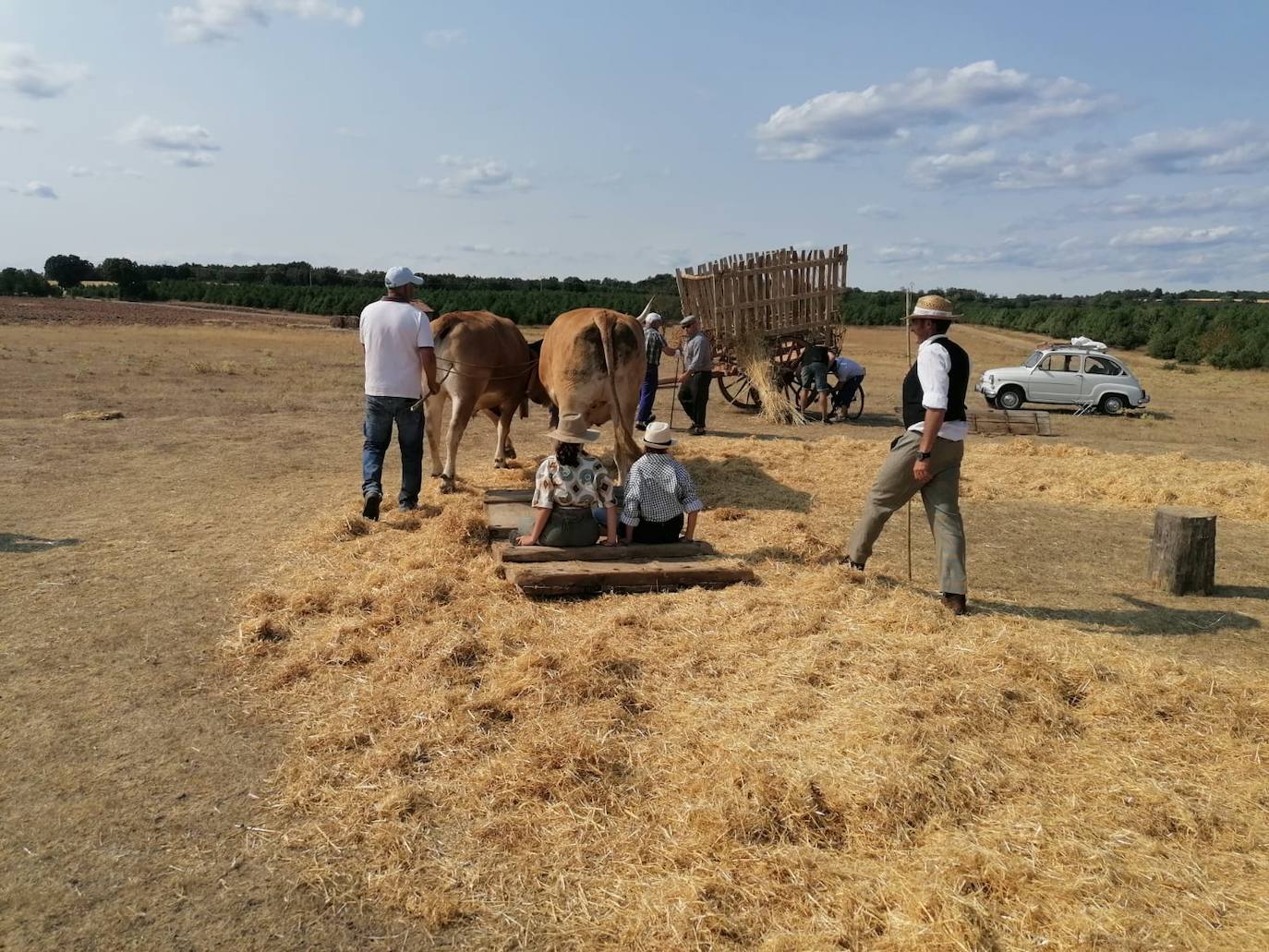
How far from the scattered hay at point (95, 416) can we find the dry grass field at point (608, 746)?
6.29 metres

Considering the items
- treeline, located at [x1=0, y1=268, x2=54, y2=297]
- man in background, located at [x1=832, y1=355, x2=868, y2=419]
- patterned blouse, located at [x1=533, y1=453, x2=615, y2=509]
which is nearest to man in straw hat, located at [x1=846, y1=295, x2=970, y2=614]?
patterned blouse, located at [x1=533, y1=453, x2=615, y2=509]

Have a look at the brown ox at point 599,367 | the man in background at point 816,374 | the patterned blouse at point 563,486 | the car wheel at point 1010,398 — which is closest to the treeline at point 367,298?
the car wheel at point 1010,398

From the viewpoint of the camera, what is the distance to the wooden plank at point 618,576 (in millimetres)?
5949

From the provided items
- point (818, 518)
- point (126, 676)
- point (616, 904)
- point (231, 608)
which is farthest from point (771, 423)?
point (616, 904)

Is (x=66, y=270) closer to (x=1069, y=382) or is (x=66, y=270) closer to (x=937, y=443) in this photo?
(x=1069, y=382)

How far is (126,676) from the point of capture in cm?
497

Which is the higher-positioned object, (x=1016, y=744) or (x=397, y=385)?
(x=397, y=385)

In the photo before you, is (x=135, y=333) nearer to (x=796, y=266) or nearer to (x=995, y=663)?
(x=796, y=266)

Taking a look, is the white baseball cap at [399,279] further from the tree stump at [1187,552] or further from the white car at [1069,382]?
the white car at [1069,382]

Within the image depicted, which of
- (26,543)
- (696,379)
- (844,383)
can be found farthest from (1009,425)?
(26,543)

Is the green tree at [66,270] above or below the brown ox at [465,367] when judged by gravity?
above

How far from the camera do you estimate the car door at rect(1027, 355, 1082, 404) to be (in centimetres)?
2022

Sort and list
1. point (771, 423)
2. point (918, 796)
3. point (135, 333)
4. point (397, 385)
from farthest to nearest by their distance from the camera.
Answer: point (135, 333) < point (771, 423) < point (397, 385) < point (918, 796)

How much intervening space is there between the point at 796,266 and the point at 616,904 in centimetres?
1507
